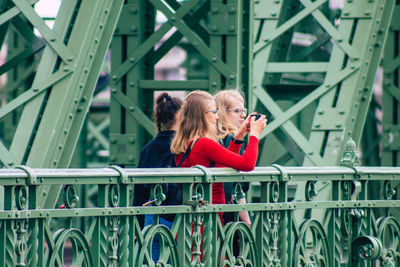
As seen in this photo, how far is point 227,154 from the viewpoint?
211 inches

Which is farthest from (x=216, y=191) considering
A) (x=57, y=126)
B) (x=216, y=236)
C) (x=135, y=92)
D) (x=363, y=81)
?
(x=363, y=81)

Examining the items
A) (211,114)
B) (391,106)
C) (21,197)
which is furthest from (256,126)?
(391,106)

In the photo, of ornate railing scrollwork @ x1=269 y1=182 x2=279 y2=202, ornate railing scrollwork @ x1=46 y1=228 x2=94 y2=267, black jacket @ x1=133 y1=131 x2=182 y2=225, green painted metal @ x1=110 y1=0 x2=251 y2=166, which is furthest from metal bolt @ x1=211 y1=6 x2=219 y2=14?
ornate railing scrollwork @ x1=46 y1=228 x2=94 y2=267

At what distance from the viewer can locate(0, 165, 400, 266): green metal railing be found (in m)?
4.45

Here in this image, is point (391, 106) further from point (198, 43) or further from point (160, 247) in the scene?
point (160, 247)

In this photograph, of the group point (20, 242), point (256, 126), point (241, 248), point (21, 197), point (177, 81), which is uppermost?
point (177, 81)

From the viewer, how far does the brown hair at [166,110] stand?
5980mm

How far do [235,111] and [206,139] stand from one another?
61 cm

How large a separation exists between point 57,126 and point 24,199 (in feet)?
4.70

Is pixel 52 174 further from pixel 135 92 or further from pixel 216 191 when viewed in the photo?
pixel 135 92

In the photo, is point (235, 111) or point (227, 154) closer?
point (227, 154)

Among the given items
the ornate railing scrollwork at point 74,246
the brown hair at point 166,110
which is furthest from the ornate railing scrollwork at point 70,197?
the brown hair at point 166,110

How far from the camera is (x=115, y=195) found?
489 centimetres

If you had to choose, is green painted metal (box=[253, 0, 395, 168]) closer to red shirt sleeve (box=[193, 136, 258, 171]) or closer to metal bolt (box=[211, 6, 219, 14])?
metal bolt (box=[211, 6, 219, 14])
